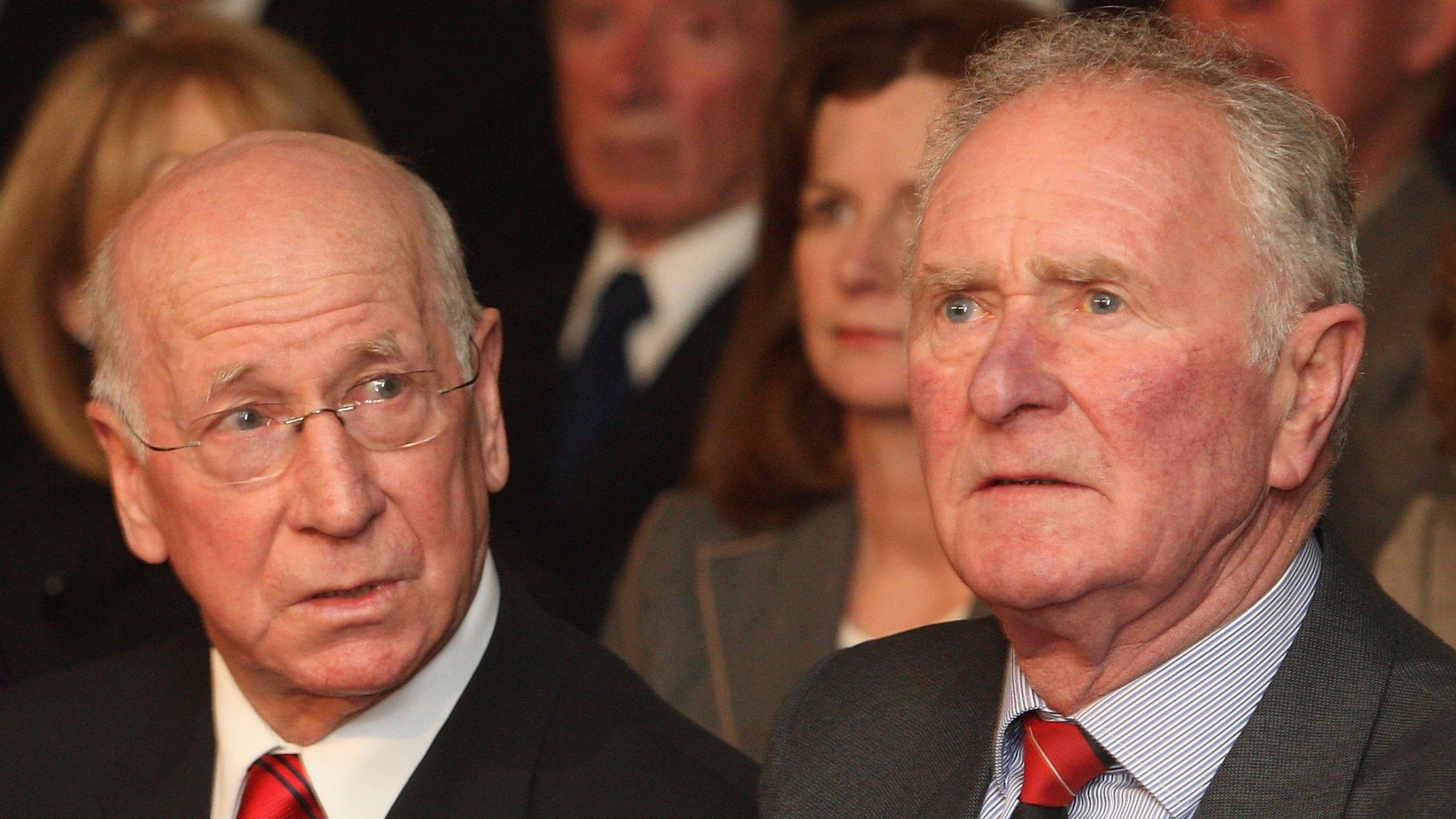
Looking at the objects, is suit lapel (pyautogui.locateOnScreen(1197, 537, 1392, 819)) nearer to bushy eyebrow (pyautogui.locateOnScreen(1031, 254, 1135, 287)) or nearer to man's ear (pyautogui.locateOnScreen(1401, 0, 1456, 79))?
bushy eyebrow (pyautogui.locateOnScreen(1031, 254, 1135, 287))

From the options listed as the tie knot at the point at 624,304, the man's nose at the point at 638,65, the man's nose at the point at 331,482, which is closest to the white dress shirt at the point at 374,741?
the man's nose at the point at 331,482

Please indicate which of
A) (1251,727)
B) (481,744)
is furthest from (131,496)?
(1251,727)

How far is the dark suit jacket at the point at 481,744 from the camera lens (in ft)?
8.52

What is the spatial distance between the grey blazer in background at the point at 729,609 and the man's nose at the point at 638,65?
142 centimetres

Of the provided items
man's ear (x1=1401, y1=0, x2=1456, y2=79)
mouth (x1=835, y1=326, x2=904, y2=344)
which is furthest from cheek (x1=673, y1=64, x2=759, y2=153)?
man's ear (x1=1401, y1=0, x2=1456, y2=79)

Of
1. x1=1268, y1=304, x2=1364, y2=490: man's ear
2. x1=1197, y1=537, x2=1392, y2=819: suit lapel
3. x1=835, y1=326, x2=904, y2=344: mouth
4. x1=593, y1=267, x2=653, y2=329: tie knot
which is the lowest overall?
x1=593, y1=267, x2=653, y2=329: tie knot

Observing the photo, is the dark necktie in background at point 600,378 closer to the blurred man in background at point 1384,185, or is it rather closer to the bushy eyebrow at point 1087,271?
the blurred man in background at point 1384,185

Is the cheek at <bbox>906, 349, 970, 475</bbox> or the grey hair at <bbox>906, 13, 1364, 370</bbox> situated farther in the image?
the cheek at <bbox>906, 349, 970, 475</bbox>

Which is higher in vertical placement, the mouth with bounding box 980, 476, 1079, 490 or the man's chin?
the mouth with bounding box 980, 476, 1079, 490

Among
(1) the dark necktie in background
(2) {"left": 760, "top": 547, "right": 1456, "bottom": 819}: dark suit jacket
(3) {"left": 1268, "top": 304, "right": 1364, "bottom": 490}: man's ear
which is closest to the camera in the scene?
(2) {"left": 760, "top": 547, "right": 1456, "bottom": 819}: dark suit jacket

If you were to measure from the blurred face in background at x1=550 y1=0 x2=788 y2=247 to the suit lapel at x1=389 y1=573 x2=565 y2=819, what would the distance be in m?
2.64

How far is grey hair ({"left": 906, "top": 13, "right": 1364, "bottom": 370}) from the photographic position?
2.25 meters

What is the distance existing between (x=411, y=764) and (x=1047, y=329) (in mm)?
1074

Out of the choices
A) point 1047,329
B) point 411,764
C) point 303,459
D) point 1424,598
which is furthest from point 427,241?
point 1424,598
